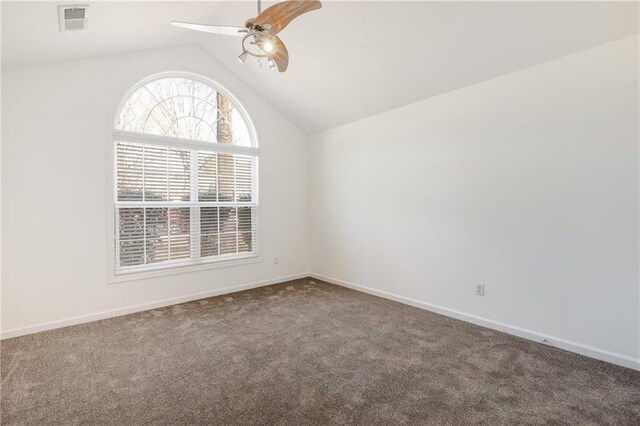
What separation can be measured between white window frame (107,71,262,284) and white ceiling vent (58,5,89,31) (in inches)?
41.9

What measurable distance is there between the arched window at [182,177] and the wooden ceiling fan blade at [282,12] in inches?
99.4

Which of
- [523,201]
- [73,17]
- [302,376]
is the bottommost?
[302,376]

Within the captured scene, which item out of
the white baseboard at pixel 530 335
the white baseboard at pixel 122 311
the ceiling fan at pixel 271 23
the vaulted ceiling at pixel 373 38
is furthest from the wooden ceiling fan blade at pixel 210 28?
the white baseboard at pixel 530 335

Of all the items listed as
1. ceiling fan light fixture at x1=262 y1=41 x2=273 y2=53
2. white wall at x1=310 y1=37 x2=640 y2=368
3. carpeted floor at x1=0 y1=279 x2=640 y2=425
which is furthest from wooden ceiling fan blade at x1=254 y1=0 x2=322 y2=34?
carpeted floor at x1=0 y1=279 x2=640 y2=425

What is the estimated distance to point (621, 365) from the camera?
2334mm

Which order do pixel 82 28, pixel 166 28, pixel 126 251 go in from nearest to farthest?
pixel 82 28 < pixel 166 28 < pixel 126 251

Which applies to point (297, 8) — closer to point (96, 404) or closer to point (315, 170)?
point (96, 404)

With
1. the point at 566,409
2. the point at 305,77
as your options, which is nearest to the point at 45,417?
the point at 566,409

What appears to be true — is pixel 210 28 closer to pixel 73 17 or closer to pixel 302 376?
pixel 73 17

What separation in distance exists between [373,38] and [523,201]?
2.04 m

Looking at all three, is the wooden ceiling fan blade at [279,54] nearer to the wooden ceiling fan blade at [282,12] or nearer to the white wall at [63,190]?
the wooden ceiling fan blade at [282,12]

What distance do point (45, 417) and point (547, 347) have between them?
3.56 meters

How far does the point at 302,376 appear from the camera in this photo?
224 cm

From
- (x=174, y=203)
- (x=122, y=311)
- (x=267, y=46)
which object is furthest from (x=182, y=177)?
(x=267, y=46)
